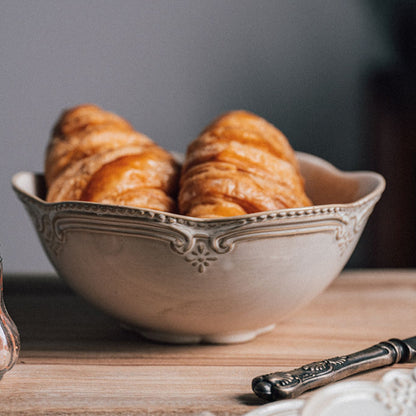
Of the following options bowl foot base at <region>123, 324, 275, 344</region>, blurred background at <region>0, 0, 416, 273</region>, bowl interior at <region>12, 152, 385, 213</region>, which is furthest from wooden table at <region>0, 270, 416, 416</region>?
blurred background at <region>0, 0, 416, 273</region>

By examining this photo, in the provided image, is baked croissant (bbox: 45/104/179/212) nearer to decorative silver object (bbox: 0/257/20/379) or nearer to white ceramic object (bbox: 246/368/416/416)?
decorative silver object (bbox: 0/257/20/379)

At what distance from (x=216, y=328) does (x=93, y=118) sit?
1.15ft

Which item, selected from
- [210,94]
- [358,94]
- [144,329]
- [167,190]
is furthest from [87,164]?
[358,94]

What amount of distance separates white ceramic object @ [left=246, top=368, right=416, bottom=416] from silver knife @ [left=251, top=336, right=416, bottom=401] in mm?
24

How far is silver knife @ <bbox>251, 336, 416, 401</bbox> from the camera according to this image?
0.55 meters

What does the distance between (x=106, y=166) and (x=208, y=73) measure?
2.35 ft

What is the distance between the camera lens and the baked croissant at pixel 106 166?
0.72 meters

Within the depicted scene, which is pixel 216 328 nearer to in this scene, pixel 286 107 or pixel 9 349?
pixel 9 349

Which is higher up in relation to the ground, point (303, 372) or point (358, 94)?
point (358, 94)

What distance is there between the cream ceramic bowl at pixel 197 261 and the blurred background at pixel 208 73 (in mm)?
741

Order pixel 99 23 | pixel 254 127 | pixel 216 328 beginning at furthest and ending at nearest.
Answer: pixel 99 23, pixel 254 127, pixel 216 328

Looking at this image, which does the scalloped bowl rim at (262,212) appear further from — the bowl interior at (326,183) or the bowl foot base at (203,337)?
the bowl foot base at (203,337)

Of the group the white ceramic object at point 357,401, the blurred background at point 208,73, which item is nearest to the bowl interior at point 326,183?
the white ceramic object at point 357,401

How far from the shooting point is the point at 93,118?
0.86 metres
